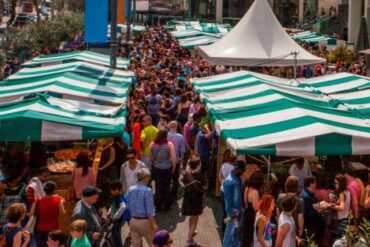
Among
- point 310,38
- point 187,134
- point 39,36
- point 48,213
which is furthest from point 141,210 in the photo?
point 310,38

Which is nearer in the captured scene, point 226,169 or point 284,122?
point 284,122

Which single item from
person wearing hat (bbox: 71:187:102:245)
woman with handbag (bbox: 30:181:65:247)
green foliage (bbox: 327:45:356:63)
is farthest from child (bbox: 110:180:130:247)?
green foliage (bbox: 327:45:356:63)

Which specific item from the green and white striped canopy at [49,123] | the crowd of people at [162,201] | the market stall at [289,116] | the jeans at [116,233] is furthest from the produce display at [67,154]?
the jeans at [116,233]

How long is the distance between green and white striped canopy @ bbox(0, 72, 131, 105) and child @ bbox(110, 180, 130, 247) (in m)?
3.15

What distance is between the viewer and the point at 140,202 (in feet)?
26.0

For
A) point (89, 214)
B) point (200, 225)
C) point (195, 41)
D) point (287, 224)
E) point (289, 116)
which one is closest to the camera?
point (287, 224)

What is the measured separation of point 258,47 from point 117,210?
1132cm

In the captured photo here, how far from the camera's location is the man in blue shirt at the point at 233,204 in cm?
843

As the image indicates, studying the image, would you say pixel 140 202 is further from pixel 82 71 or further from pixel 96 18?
pixel 96 18

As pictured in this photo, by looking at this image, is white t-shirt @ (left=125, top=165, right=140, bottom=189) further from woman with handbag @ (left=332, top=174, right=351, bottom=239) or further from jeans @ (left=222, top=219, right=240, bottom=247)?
woman with handbag @ (left=332, top=174, right=351, bottom=239)

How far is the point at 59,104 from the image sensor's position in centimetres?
1003

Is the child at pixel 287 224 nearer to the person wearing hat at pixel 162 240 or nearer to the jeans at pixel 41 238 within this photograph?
the person wearing hat at pixel 162 240

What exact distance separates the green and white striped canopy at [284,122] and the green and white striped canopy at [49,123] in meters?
1.62

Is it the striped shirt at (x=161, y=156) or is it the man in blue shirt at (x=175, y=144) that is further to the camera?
the man in blue shirt at (x=175, y=144)
